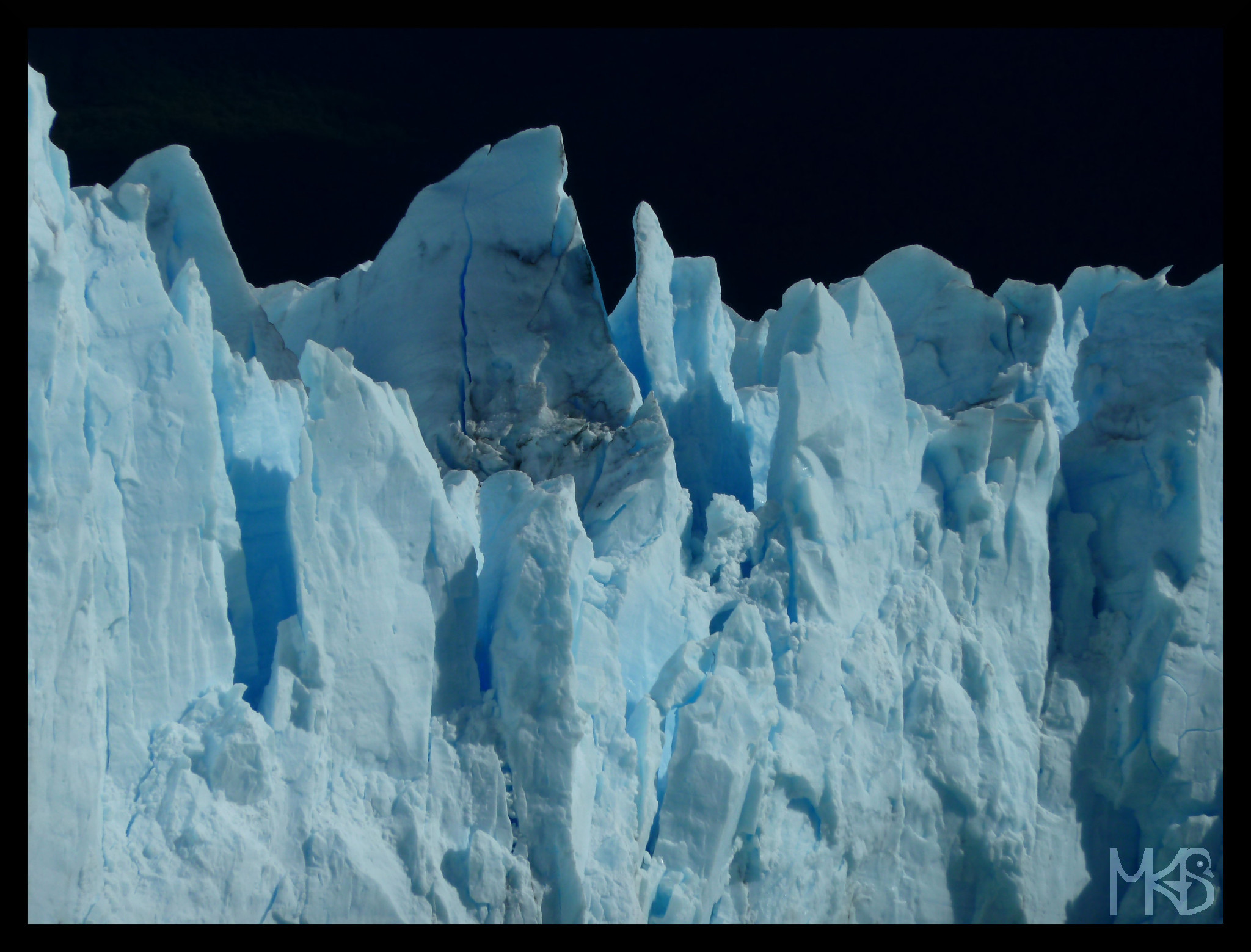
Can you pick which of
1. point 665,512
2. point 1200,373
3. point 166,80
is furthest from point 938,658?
point 166,80

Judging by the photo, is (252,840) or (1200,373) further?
(1200,373)

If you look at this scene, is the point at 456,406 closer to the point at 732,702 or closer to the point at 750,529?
the point at 750,529
